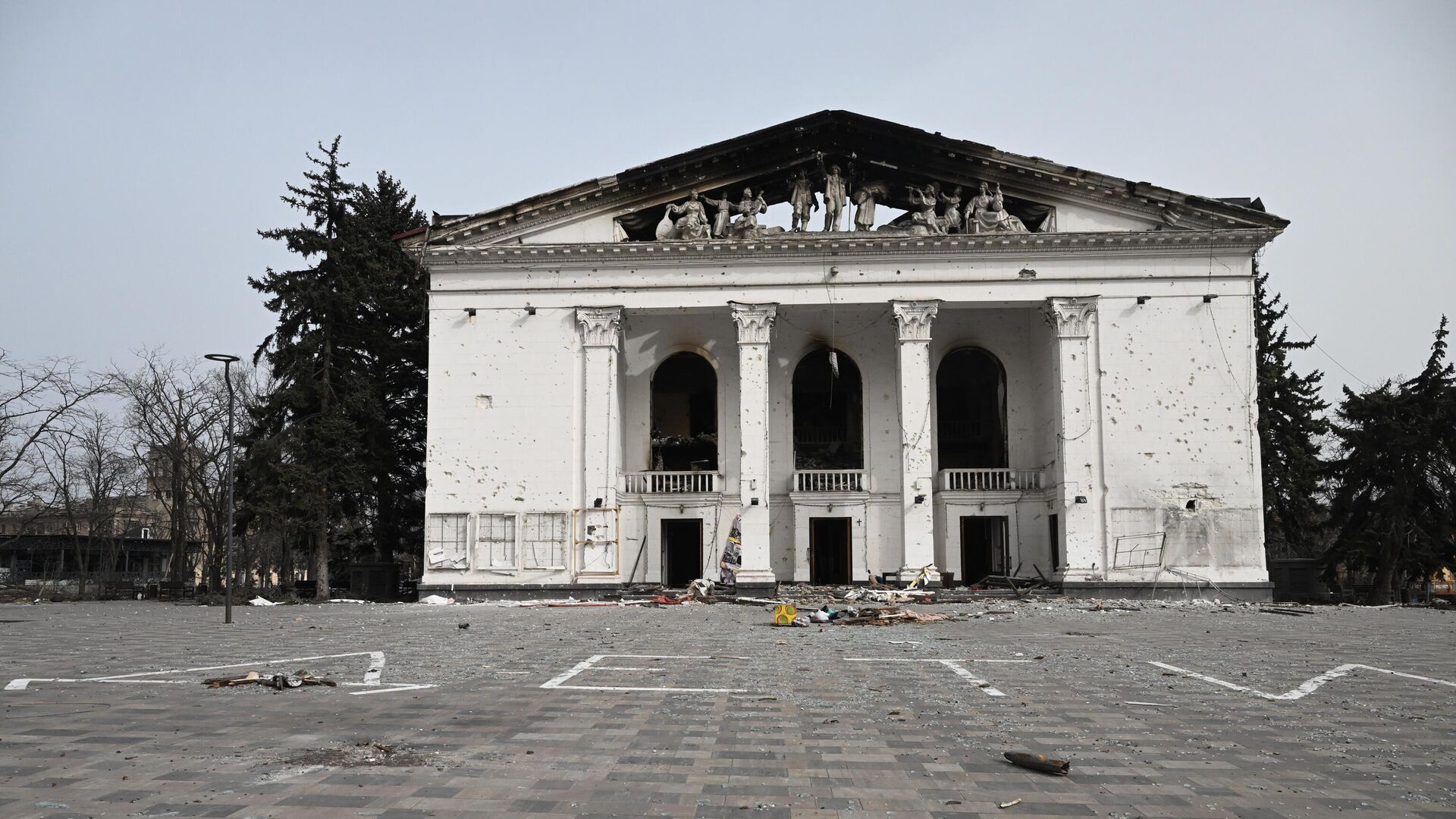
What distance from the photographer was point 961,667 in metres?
10.7

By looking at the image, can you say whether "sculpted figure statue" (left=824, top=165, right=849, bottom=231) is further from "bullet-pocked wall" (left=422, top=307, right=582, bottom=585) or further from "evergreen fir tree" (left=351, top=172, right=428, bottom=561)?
"evergreen fir tree" (left=351, top=172, right=428, bottom=561)

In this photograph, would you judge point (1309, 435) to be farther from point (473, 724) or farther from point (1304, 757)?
point (473, 724)

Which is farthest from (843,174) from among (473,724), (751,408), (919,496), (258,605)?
(473,724)

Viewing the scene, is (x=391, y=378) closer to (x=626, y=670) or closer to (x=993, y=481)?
(x=993, y=481)

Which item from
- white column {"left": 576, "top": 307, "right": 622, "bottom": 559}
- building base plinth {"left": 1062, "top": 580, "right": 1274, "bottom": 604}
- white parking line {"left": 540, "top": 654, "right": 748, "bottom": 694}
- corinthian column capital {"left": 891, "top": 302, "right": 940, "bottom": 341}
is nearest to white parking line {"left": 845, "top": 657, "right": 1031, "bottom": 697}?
white parking line {"left": 540, "top": 654, "right": 748, "bottom": 694}

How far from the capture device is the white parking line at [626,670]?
888cm

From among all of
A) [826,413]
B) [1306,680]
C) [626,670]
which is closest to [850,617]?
[626,670]

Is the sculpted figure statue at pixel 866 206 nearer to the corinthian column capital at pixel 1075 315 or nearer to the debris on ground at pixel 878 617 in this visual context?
the corinthian column capital at pixel 1075 315

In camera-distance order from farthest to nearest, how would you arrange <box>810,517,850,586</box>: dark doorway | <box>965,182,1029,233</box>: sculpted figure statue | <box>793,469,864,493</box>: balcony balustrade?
1. <box>810,517,850,586</box>: dark doorway
2. <box>793,469,864,493</box>: balcony balustrade
3. <box>965,182,1029,233</box>: sculpted figure statue

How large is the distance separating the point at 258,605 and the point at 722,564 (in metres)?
12.6

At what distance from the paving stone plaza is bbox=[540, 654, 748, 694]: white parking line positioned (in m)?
0.07

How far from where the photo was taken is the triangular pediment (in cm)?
2719

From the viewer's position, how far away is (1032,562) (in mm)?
28672

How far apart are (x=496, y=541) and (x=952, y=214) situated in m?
15.7
